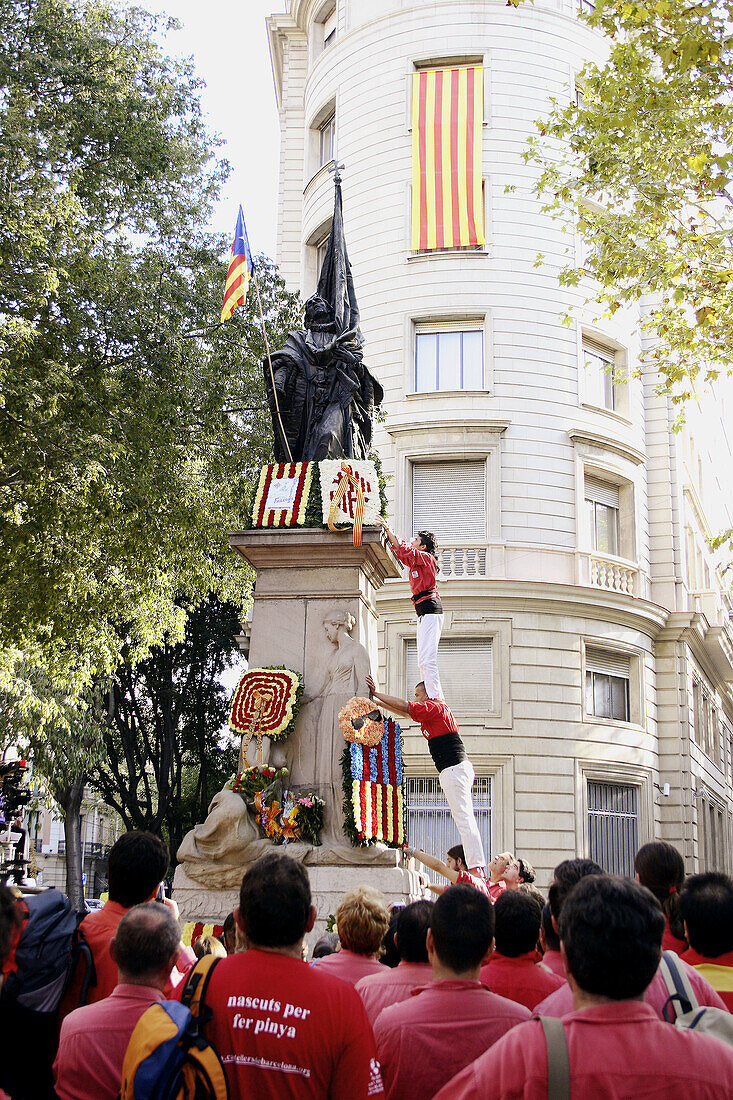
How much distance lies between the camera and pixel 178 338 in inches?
650

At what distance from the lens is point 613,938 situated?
100 inches

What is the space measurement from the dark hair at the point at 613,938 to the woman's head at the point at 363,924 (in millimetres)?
1725

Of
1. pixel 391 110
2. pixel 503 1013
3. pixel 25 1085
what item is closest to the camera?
pixel 503 1013

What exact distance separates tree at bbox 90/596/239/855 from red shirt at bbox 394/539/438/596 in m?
20.6

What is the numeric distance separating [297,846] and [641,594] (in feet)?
60.7

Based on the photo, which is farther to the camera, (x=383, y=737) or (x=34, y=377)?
(x=34, y=377)

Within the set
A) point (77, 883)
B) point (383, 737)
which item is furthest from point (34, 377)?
point (77, 883)

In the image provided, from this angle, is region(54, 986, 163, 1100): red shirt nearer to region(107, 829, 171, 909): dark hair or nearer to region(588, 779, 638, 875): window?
region(107, 829, 171, 909): dark hair

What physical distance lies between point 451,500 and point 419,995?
21841 millimetres

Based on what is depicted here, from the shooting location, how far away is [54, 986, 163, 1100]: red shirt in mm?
3297

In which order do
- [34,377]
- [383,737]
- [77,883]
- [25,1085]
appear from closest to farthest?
[25,1085]
[383,737]
[34,377]
[77,883]

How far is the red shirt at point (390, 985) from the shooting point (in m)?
3.81

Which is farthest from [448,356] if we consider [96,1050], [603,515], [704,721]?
[96,1050]

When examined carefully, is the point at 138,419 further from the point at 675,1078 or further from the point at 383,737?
the point at 675,1078
